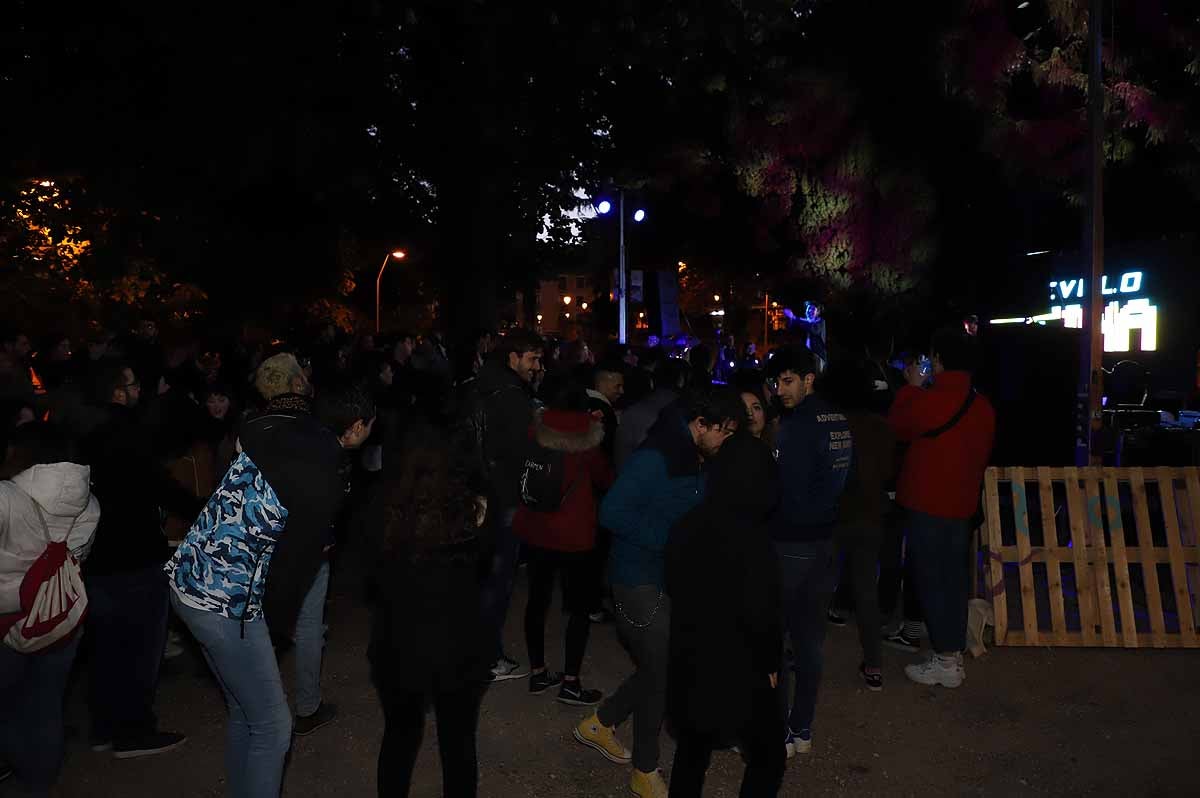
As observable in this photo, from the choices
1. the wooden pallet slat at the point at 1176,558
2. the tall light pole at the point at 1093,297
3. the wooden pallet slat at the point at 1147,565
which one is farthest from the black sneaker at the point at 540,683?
the tall light pole at the point at 1093,297

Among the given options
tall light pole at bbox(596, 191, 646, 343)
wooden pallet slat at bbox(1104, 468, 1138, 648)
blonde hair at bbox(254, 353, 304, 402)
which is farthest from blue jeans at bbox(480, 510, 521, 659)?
tall light pole at bbox(596, 191, 646, 343)

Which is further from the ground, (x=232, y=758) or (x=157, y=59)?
(x=157, y=59)

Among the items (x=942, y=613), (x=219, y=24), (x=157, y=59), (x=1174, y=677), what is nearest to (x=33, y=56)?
(x=157, y=59)

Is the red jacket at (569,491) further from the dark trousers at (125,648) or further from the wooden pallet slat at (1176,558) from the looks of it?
the wooden pallet slat at (1176,558)

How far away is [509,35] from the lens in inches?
585

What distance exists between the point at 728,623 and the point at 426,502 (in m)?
1.15

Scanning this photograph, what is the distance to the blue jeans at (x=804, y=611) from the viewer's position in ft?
15.3

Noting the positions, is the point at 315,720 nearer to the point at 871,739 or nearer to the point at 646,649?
the point at 646,649

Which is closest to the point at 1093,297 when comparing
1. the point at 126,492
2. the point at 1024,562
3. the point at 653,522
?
the point at 1024,562

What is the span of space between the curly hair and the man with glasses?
1.91 metres

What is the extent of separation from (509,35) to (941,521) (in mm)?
11855

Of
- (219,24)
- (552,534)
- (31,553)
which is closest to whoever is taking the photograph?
(31,553)

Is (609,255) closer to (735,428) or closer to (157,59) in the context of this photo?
(157,59)

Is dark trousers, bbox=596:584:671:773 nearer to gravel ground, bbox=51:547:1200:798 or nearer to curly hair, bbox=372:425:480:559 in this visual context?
gravel ground, bbox=51:547:1200:798
